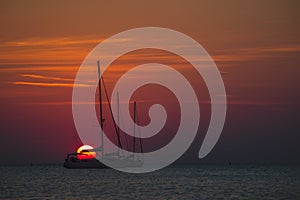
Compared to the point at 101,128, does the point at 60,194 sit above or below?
below

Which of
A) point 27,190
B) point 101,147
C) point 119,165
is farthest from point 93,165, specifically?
point 27,190

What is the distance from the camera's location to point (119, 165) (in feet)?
567

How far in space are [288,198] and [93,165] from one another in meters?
94.8

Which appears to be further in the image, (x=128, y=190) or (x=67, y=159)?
(x=67, y=159)

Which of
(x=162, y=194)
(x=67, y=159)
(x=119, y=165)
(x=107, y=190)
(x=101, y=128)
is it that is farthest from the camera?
(x=67, y=159)

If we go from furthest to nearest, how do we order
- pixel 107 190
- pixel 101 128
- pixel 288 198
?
pixel 101 128, pixel 107 190, pixel 288 198

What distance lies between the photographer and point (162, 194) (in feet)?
307

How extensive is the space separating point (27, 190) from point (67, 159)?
8523cm

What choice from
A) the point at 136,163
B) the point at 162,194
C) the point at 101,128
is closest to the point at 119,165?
the point at 136,163

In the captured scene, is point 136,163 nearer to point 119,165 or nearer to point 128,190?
point 119,165

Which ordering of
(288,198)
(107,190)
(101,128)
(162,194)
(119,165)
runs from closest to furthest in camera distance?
(288,198), (162,194), (107,190), (101,128), (119,165)

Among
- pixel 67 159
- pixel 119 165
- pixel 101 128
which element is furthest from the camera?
pixel 67 159

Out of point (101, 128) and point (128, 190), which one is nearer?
point (128, 190)

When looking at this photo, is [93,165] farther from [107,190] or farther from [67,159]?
[107,190]
